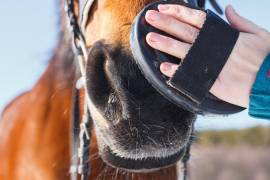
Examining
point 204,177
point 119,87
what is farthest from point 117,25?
point 204,177

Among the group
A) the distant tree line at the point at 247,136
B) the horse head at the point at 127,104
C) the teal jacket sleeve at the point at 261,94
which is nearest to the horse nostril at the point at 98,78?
the horse head at the point at 127,104

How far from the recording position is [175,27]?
1569mm

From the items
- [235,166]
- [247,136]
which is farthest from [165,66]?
[247,136]

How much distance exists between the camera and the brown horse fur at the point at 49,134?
2.55 meters

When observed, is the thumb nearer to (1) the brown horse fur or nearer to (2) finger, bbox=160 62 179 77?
(2) finger, bbox=160 62 179 77

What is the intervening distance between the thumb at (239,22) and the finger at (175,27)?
99mm

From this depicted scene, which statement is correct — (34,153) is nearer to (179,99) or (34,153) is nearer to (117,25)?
(117,25)

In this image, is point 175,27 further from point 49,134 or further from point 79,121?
point 49,134

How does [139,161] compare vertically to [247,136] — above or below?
above

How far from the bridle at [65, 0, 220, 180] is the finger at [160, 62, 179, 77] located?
727 millimetres

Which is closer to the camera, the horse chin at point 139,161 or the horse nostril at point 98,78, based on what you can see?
the horse nostril at point 98,78

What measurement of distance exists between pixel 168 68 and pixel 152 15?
0.15 meters

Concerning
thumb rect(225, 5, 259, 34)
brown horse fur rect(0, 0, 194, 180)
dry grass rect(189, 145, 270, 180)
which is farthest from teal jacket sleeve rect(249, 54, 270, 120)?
dry grass rect(189, 145, 270, 180)

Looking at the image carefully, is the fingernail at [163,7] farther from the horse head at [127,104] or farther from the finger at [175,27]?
the horse head at [127,104]
